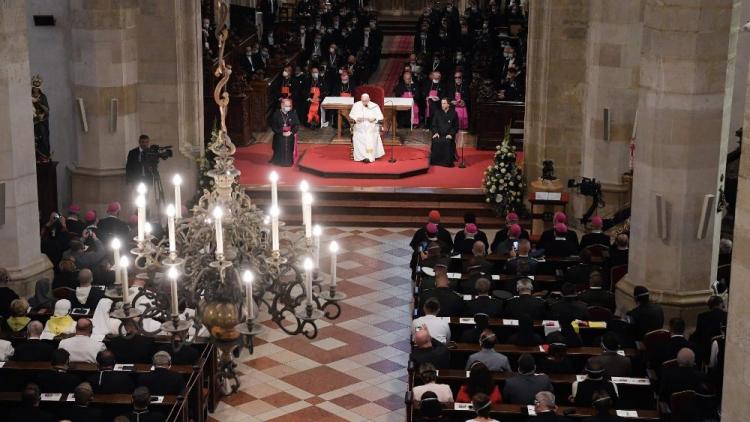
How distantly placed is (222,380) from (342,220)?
25.6 feet

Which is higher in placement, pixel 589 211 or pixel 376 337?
pixel 589 211

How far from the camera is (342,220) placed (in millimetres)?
22812

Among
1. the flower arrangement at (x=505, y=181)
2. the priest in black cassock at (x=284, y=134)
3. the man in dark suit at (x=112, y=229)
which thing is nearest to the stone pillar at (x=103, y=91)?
the man in dark suit at (x=112, y=229)

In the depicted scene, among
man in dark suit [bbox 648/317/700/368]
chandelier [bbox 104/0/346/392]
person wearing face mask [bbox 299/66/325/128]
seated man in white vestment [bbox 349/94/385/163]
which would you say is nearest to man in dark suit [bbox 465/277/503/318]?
man in dark suit [bbox 648/317/700/368]

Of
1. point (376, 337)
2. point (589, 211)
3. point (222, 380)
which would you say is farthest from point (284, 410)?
point (589, 211)

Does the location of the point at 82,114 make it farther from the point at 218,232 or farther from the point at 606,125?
the point at 218,232

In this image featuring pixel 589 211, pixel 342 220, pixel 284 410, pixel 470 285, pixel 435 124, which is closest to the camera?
pixel 284 410

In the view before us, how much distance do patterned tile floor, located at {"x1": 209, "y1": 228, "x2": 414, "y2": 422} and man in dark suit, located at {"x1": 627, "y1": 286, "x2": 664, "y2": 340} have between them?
2.85 m

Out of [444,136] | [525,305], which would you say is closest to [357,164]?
[444,136]

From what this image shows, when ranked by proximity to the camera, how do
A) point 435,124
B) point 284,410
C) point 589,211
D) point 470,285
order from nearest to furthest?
point 284,410
point 470,285
point 589,211
point 435,124

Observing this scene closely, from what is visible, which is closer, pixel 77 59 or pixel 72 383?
pixel 72 383

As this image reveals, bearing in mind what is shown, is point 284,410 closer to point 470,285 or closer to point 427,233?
point 470,285

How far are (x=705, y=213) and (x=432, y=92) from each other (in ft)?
42.3

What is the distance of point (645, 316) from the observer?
48.5ft
